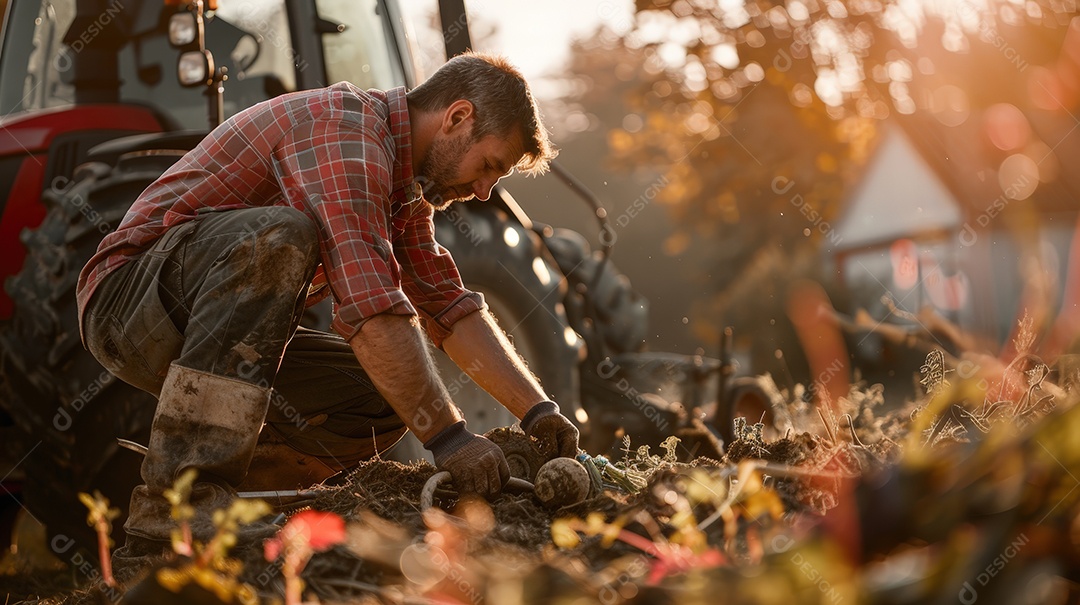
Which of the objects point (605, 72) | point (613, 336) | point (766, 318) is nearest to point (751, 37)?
point (766, 318)

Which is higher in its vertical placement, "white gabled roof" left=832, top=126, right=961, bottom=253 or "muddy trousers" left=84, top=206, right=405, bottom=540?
"muddy trousers" left=84, top=206, right=405, bottom=540

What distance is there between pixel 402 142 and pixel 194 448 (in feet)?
3.30

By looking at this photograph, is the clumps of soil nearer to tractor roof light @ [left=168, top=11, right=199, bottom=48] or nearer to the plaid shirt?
the plaid shirt

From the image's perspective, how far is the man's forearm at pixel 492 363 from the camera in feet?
9.96

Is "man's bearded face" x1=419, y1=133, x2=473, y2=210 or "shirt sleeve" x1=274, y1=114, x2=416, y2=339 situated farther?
"man's bearded face" x1=419, y1=133, x2=473, y2=210

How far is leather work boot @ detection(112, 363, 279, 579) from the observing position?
2.35 meters

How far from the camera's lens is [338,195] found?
8.16ft

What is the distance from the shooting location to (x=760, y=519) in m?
1.61

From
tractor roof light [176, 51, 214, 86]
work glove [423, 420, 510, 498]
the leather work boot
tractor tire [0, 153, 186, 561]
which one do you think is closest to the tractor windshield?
tractor roof light [176, 51, 214, 86]

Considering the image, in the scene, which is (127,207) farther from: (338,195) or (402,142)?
(338,195)

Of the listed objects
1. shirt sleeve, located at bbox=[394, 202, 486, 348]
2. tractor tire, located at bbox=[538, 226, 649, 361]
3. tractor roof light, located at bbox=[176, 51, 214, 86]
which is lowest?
tractor tire, located at bbox=[538, 226, 649, 361]

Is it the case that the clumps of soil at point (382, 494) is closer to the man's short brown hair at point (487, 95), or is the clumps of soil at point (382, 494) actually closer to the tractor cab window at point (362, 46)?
the man's short brown hair at point (487, 95)

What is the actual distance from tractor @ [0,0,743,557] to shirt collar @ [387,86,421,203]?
874mm

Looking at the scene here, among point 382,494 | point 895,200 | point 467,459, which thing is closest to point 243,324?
point 382,494
